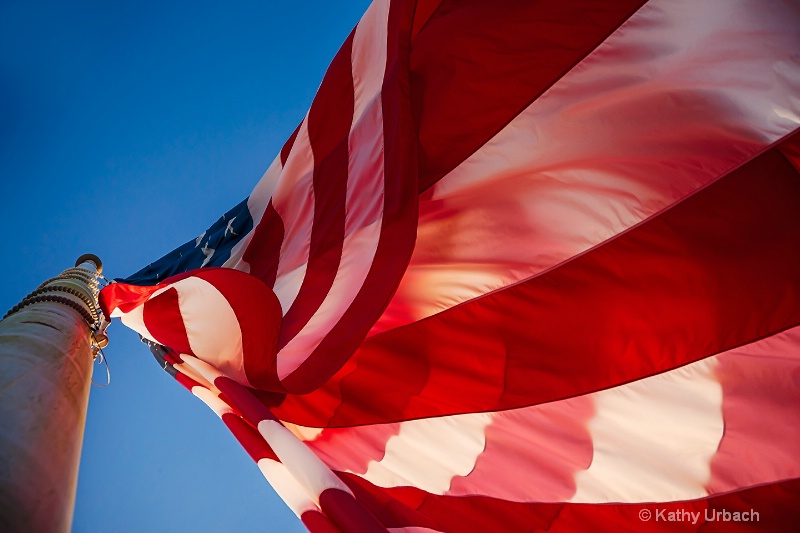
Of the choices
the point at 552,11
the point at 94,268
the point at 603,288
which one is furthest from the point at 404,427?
the point at 94,268

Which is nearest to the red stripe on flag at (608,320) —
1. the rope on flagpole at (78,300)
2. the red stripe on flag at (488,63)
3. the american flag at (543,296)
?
the american flag at (543,296)

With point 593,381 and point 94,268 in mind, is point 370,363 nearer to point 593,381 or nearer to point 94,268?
point 593,381

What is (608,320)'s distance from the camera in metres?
3.04

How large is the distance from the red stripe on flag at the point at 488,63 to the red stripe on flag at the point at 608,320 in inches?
31.8

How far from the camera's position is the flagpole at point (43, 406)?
5.49ft

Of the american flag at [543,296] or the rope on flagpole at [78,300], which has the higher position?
the rope on flagpole at [78,300]

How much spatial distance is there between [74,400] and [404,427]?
1.54m

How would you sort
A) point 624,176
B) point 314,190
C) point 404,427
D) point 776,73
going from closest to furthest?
point 776,73
point 624,176
point 404,427
point 314,190

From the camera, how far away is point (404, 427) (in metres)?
3.31

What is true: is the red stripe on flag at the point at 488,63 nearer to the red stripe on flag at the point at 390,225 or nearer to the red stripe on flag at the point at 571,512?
the red stripe on flag at the point at 390,225

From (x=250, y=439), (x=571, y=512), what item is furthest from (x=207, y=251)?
(x=571, y=512)

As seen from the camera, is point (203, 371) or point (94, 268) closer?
point (203, 371)

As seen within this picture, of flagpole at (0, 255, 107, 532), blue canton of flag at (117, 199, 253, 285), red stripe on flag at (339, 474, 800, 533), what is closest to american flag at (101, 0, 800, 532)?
red stripe on flag at (339, 474, 800, 533)

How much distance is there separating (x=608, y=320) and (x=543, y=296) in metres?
0.32
